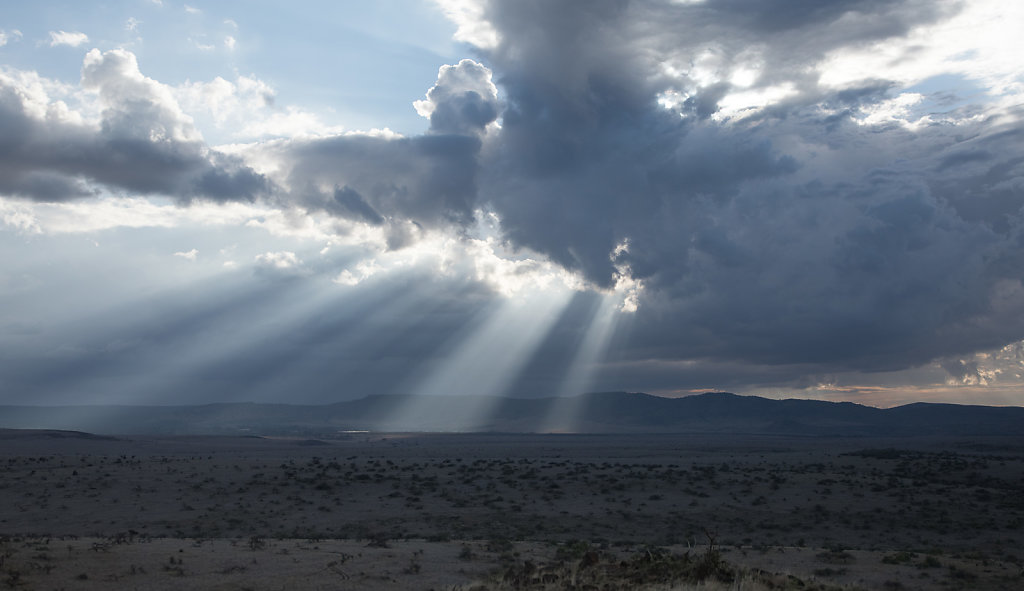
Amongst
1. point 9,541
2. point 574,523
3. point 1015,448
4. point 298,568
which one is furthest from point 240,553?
point 1015,448

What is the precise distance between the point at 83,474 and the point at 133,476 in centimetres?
317

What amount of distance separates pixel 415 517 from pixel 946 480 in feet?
118

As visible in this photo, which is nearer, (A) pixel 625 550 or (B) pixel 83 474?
(A) pixel 625 550

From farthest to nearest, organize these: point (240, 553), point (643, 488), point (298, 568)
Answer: point (643, 488) → point (240, 553) → point (298, 568)

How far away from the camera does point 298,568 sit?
18.4 meters

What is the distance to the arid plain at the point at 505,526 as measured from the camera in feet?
56.6

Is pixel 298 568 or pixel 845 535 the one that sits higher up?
pixel 298 568

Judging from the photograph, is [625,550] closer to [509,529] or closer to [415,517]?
[509,529]

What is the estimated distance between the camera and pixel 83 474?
142 feet

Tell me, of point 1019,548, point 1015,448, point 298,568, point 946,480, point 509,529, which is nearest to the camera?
point 298,568

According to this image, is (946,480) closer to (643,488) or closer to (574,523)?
(643,488)

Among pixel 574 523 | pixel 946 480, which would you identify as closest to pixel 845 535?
pixel 574 523

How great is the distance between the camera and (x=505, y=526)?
31078 millimetres

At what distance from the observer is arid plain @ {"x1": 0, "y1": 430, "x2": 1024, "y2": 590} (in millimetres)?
17250
